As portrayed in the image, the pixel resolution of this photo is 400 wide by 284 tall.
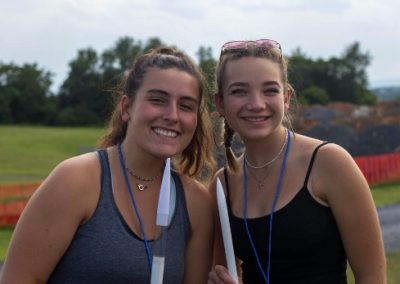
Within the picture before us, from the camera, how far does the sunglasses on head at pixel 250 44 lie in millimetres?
3172

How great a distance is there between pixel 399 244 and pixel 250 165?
7.63 meters

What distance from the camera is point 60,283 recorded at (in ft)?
8.89

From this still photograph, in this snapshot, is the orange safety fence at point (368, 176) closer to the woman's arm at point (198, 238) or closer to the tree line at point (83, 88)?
the woman's arm at point (198, 238)

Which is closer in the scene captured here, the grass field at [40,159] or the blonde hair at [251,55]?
the blonde hair at [251,55]

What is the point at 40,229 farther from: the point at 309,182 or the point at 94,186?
the point at 309,182

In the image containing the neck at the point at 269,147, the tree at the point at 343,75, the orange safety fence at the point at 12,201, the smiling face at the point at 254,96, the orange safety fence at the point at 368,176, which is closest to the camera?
the smiling face at the point at 254,96

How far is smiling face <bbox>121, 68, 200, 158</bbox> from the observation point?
2.87m

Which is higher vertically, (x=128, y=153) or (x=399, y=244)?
(x=128, y=153)

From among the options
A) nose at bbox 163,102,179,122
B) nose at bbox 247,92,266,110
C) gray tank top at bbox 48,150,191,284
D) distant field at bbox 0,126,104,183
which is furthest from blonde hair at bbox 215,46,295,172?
distant field at bbox 0,126,104,183

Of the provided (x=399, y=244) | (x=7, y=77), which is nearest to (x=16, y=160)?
(x=399, y=244)

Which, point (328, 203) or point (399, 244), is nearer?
point (328, 203)

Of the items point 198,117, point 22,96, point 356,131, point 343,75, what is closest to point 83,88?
point 22,96

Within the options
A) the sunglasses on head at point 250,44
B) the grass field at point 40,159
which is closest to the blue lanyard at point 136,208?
the sunglasses on head at point 250,44

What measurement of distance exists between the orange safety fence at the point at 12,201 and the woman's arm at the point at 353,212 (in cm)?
1055
